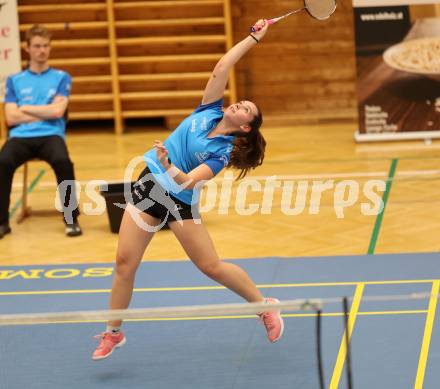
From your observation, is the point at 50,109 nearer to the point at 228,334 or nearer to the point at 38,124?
the point at 38,124

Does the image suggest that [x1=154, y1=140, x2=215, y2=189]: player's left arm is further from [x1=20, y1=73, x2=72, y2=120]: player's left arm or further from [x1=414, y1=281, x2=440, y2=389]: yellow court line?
[x1=20, y1=73, x2=72, y2=120]: player's left arm

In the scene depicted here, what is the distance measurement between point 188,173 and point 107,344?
1.08m

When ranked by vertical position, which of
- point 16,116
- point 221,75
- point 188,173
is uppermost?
point 221,75

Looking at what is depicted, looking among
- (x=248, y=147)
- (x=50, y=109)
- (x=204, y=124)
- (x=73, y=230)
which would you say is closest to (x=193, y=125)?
(x=204, y=124)

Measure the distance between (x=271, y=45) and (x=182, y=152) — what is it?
769cm

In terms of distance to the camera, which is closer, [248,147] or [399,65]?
[248,147]

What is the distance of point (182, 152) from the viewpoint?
5.51 m

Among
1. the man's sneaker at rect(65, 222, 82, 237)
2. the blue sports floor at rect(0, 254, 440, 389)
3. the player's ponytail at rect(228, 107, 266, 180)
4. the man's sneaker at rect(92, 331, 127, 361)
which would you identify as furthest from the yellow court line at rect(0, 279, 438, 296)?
the player's ponytail at rect(228, 107, 266, 180)

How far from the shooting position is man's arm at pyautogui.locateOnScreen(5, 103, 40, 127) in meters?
8.82

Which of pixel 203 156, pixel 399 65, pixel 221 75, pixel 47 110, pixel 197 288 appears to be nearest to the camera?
pixel 203 156

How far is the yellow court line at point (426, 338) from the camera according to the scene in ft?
17.3

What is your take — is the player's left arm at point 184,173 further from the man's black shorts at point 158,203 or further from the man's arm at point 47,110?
the man's arm at point 47,110

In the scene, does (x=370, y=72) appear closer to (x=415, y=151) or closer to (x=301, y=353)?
(x=415, y=151)

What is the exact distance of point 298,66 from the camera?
42.7 ft
